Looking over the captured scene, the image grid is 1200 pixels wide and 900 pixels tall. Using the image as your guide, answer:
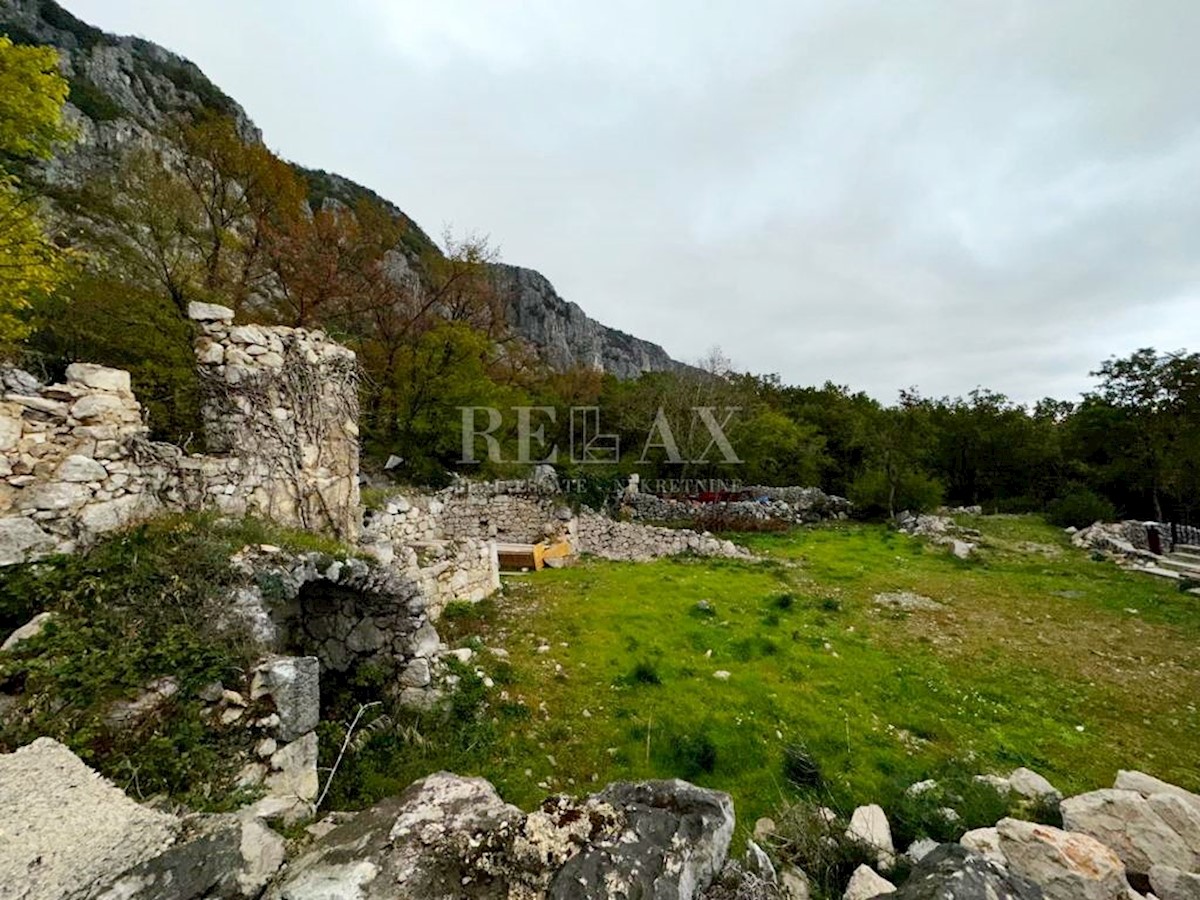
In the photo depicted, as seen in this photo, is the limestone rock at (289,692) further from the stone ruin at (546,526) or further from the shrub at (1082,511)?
the shrub at (1082,511)

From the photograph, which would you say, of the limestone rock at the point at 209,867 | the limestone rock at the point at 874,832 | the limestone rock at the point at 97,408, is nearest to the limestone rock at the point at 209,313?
the limestone rock at the point at 97,408

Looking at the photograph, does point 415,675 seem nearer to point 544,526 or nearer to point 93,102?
point 544,526

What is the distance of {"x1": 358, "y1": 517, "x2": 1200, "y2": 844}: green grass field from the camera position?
424 cm

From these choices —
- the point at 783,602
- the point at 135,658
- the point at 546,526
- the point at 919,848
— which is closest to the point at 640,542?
the point at 546,526

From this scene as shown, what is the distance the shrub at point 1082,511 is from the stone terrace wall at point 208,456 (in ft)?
77.5

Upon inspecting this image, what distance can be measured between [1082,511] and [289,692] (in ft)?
79.7

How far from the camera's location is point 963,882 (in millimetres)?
1824

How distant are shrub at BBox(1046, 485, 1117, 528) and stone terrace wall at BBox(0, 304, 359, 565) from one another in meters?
23.6

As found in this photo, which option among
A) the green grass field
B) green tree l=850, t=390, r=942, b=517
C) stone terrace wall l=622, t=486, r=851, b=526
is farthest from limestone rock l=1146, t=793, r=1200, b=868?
green tree l=850, t=390, r=942, b=517

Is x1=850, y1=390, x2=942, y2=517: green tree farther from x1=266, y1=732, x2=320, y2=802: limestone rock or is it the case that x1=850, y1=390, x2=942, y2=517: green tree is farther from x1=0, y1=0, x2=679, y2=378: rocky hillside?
x1=266, y1=732, x2=320, y2=802: limestone rock

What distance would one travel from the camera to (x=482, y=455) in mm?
17766

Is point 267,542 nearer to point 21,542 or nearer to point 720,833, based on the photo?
point 21,542

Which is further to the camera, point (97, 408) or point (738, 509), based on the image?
point (738, 509)

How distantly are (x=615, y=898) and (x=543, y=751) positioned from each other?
2856mm
